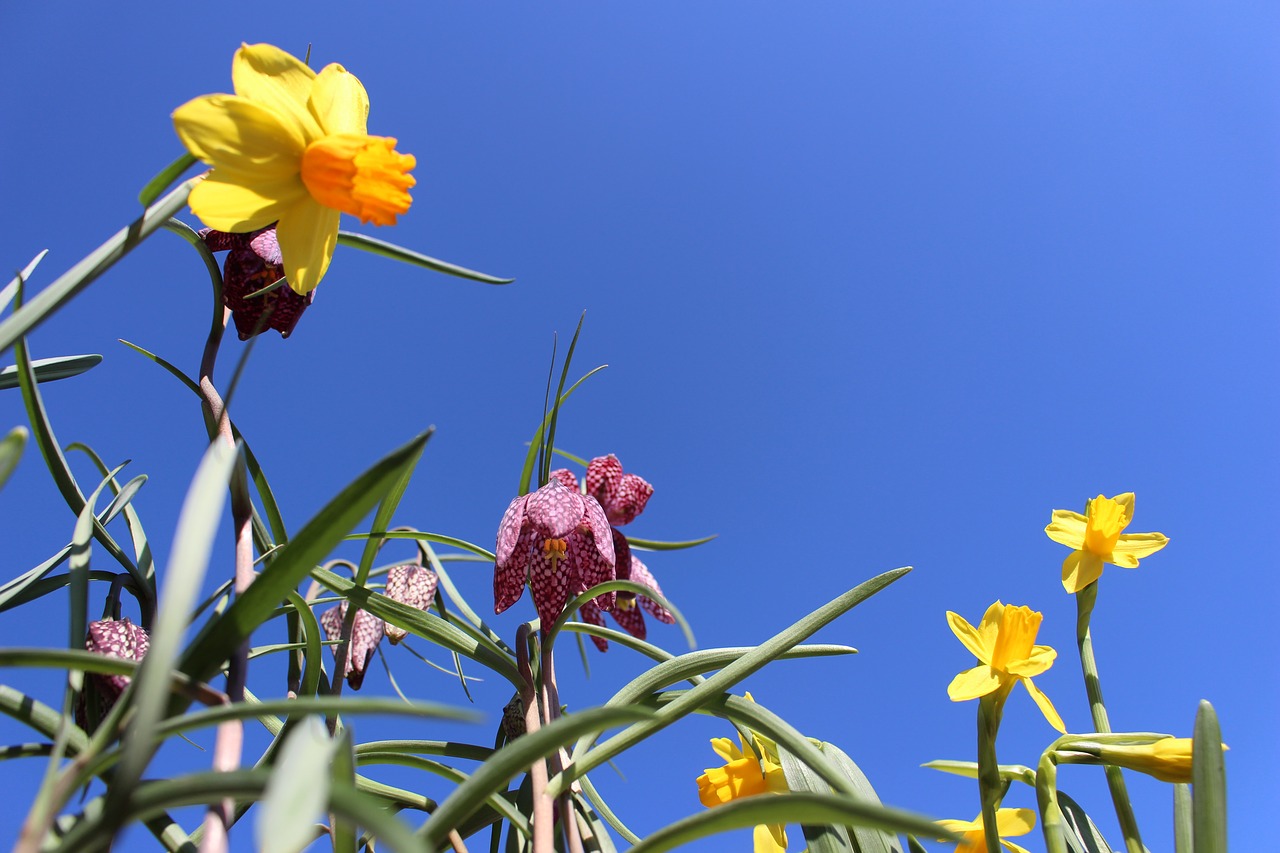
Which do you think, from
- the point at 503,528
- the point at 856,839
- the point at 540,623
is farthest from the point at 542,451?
the point at 856,839

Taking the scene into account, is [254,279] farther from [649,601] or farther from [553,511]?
[649,601]

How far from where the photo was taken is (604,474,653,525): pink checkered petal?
4.52 feet

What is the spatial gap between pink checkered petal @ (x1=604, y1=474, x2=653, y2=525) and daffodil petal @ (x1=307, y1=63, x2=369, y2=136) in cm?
81

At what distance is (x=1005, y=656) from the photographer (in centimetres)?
80

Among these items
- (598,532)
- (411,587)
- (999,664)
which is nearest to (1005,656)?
(999,664)

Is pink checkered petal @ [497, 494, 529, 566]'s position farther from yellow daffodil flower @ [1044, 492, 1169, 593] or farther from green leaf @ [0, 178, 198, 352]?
yellow daffodil flower @ [1044, 492, 1169, 593]

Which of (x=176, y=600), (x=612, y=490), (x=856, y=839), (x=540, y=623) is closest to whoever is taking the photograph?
(x=176, y=600)

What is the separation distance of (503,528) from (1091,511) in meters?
0.76

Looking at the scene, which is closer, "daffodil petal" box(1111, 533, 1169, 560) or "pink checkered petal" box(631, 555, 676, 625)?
"daffodil petal" box(1111, 533, 1169, 560)

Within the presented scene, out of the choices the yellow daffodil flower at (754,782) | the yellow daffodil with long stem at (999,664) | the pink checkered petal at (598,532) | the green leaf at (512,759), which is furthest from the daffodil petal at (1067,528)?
the green leaf at (512,759)

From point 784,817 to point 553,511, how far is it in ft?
2.06

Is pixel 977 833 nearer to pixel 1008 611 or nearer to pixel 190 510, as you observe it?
pixel 1008 611

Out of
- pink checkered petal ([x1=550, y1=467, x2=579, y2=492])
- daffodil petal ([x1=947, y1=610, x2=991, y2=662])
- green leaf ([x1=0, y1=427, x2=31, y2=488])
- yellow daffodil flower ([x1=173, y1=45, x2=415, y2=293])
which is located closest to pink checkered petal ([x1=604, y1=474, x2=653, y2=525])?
pink checkered petal ([x1=550, y1=467, x2=579, y2=492])

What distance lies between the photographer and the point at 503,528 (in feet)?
3.25
